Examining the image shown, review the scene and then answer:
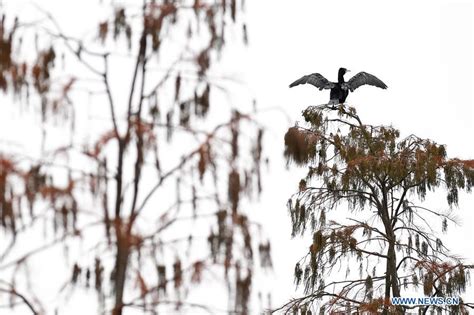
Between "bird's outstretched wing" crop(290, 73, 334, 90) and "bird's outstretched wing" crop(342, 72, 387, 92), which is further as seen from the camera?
"bird's outstretched wing" crop(342, 72, 387, 92)

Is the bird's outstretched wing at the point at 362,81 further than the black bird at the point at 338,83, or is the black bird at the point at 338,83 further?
the bird's outstretched wing at the point at 362,81

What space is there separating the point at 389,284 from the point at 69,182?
33.6 ft

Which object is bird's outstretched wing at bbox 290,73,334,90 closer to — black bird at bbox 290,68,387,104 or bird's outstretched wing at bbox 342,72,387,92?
black bird at bbox 290,68,387,104

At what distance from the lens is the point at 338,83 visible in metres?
16.3

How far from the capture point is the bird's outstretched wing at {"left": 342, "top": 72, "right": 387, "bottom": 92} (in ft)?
54.3

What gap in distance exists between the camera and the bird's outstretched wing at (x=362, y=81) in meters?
16.5

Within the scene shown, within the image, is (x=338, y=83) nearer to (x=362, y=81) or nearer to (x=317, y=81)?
(x=317, y=81)

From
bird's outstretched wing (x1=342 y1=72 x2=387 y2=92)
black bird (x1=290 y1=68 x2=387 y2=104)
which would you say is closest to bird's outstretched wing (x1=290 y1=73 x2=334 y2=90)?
black bird (x1=290 y1=68 x2=387 y2=104)

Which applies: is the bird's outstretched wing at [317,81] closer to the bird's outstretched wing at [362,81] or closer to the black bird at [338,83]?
the black bird at [338,83]

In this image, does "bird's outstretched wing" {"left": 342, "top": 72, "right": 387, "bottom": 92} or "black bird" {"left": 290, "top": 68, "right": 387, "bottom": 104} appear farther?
"bird's outstretched wing" {"left": 342, "top": 72, "right": 387, "bottom": 92}

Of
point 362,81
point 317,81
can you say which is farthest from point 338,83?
point 362,81

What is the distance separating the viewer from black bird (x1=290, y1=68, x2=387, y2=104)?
1627 centimetres

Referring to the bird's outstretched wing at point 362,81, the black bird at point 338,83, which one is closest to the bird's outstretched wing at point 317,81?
the black bird at point 338,83

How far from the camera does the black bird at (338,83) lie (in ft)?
53.4
